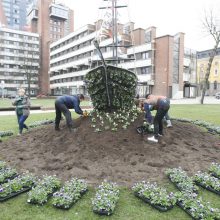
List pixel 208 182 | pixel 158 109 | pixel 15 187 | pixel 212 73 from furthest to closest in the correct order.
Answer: pixel 212 73 < pixel 158 109 < pixel 208 182 < pixel 15 187

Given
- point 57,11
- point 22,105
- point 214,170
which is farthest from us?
Result: point 57,11

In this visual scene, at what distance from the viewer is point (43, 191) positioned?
4508mm

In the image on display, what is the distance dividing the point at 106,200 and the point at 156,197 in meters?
0.87

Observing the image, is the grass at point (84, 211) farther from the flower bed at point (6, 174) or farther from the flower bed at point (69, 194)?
the flower bed at point (6, 174)

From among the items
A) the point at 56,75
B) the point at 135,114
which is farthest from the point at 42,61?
the point at 135,114

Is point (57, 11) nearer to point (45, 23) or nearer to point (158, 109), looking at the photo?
point (45, 23)

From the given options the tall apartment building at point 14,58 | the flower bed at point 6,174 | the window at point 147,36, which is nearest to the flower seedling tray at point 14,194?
the flower bed at point 6,174

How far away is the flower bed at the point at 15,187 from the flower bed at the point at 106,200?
145cm

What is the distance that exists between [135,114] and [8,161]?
4391 mm

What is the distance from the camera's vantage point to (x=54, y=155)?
6.71 meters

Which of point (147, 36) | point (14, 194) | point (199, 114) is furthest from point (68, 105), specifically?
point (147, 36)

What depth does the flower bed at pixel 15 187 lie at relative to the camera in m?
4.58

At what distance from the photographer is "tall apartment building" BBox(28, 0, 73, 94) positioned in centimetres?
8394

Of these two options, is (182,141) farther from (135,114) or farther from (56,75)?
(56,75)
